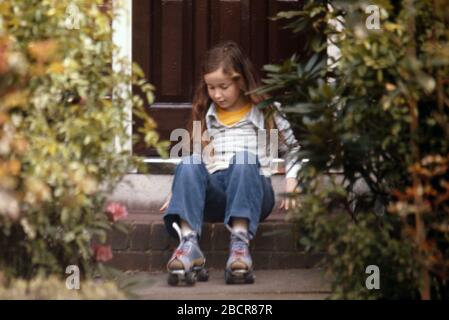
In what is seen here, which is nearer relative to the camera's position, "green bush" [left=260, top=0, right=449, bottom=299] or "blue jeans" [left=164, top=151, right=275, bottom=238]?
"green bush" [left=260, top=0, right=449, bottom=299]

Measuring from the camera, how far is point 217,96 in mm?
6461

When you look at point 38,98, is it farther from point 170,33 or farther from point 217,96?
point 170,33

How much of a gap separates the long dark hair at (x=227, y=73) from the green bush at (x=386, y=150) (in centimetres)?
131

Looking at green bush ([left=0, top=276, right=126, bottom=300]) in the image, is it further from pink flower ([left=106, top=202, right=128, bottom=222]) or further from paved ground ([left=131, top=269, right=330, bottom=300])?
paved ground ([left=131, top=269, right=330, bottom=300])

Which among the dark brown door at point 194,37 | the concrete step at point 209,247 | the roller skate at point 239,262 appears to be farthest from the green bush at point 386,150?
the dark brown door at point 194,37

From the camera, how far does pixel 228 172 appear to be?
6422 millimetres

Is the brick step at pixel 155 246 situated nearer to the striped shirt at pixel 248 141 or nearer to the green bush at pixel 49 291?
the striped shirt at pixel 248 141

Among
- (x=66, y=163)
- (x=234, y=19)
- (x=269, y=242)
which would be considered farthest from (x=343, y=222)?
(x=234, y=19)

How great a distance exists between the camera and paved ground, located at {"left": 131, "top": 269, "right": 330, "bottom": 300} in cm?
577

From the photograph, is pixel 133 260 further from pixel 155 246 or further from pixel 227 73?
pixel 227 73

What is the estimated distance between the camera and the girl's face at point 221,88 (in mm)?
6449

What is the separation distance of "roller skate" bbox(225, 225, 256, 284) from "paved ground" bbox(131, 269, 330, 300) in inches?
1.8

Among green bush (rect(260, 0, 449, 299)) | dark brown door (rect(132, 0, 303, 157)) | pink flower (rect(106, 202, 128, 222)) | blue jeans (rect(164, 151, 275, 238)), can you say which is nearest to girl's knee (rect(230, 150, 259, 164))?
blue jeans (rect(164, 151, 275, 238))
